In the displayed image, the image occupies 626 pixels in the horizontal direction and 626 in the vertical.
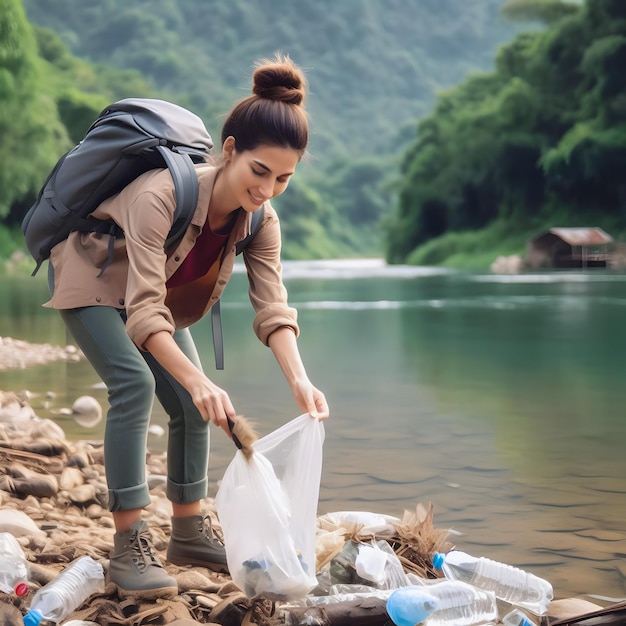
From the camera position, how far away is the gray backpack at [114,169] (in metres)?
2.99

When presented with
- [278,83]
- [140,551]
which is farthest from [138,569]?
[278,83]

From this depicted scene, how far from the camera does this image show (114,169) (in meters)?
3.02

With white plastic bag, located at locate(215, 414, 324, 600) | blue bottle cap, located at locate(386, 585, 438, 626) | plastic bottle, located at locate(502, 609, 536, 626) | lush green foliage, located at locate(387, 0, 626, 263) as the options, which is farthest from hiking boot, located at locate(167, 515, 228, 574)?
lush green foliage, located at locate(387, 0, 626, 263)

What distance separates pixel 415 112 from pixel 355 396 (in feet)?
479

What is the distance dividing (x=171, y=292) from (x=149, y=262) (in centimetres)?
40

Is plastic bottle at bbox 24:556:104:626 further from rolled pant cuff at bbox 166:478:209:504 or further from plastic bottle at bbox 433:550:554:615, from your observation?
plastic bottle at bbox 433:550:554:615

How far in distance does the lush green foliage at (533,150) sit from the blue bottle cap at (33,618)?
158 feet

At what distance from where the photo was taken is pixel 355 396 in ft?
25.6

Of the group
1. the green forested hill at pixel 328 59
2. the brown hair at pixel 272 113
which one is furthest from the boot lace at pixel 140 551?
the green forested hill at pixel 328 59

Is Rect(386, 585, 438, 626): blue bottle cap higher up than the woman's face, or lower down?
lower down

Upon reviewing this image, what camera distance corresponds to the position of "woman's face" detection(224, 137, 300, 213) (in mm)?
2912

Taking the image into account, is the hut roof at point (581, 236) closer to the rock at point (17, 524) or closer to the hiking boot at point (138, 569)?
the rock at point (17, 524)

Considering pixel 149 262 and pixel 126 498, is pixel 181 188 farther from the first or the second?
pixel 126 498

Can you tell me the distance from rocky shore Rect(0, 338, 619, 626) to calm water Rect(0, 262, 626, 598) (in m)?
0.48
